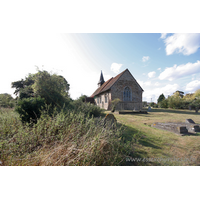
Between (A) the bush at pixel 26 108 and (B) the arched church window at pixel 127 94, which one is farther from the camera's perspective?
(B) the arched church window at pixel 127 94

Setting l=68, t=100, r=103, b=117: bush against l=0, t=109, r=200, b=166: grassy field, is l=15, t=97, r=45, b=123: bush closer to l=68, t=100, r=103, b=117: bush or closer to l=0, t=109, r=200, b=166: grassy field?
l=0, t=109, r=200, b=166: grassy field

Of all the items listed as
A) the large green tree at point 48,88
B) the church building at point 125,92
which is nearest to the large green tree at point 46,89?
the large green tree at point 48,88

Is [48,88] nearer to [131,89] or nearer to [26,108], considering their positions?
[26,108]

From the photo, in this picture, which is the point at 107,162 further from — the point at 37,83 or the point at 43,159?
the point at 37,83

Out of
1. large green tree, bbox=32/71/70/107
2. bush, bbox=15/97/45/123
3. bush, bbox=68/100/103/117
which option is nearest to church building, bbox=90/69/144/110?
bush, bbox=68/100/103/117

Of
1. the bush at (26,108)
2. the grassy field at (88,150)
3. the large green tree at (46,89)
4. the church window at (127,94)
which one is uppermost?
the church window at (127,94)

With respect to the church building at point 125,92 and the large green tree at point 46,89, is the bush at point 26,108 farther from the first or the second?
the church building at point 125,92

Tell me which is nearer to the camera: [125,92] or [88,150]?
[88,150]

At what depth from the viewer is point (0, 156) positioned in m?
2.39

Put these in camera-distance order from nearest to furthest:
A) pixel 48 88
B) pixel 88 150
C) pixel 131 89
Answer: pixel 88 150
pixel 48 88
pixel 131 89

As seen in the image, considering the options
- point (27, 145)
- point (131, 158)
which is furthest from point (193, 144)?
point (27, 145)

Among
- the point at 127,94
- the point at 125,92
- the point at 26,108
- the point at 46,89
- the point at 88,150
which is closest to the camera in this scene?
the point at 88,150

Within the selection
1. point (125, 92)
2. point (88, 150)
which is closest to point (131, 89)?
point (125, 92)

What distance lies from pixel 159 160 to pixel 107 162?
1.63 metres
